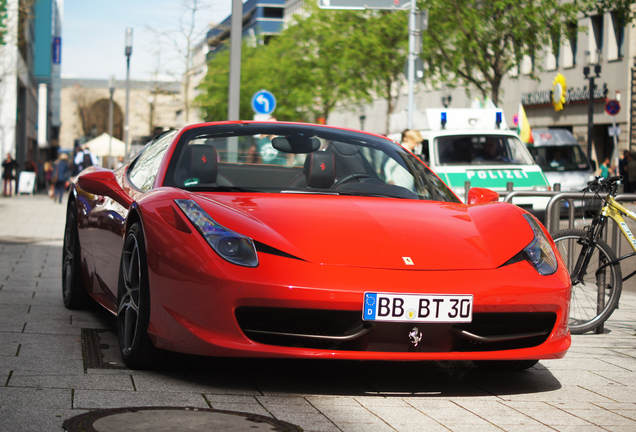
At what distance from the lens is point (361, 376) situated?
472 centimetres

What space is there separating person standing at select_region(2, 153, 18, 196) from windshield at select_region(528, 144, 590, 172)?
19942 millimetres

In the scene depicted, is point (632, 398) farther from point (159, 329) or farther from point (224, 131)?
point (224, 131)

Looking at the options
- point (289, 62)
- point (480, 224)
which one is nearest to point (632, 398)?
point (480, 224)

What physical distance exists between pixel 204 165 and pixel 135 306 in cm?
89

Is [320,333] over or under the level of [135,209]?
under

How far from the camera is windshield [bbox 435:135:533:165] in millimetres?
15984

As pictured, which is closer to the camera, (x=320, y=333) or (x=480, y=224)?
(x=320, y=333)

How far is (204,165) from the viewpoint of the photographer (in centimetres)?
505

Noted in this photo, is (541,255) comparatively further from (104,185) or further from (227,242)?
(104,185)

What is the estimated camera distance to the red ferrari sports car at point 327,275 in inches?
158

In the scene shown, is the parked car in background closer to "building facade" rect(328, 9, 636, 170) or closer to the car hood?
"building facade" rect(328, 9, 636, 170)

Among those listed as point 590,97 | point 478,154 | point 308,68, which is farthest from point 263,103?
point 308,68

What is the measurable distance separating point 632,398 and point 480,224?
1098 mm

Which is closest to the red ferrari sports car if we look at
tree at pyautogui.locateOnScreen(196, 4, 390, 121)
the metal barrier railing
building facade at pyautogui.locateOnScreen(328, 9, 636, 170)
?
the metal barrier railing
